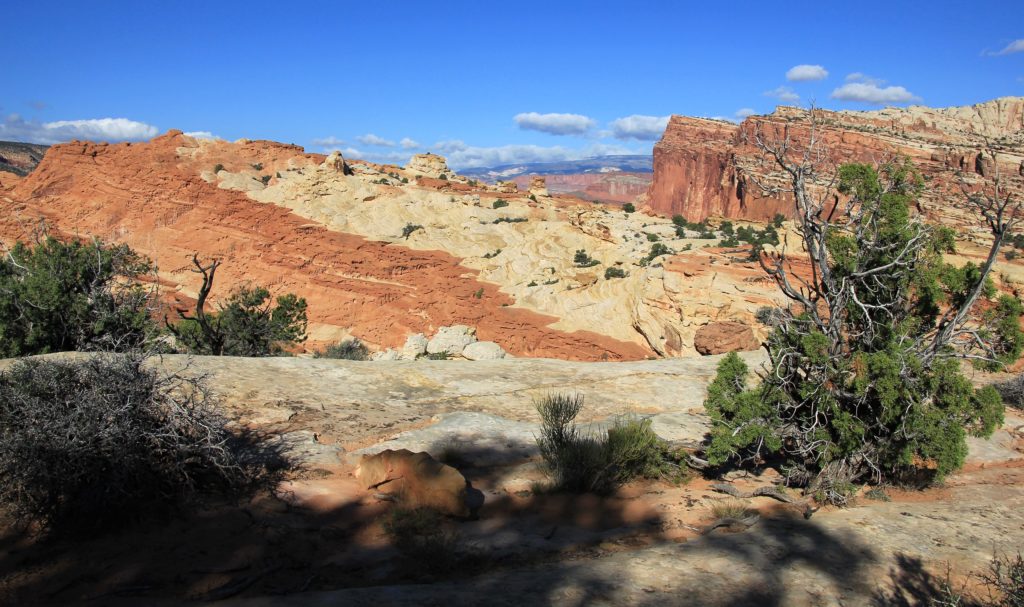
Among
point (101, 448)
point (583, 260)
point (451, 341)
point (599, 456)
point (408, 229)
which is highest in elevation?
point (408, 229)

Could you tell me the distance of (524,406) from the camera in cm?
1048

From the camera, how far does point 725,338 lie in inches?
690

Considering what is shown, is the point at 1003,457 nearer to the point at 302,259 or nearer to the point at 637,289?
the point at 637,289

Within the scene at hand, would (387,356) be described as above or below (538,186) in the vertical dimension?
below

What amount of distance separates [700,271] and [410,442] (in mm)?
13622

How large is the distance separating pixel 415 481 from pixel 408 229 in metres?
25.7

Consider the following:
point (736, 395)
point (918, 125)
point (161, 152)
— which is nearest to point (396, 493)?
point (736, 395)

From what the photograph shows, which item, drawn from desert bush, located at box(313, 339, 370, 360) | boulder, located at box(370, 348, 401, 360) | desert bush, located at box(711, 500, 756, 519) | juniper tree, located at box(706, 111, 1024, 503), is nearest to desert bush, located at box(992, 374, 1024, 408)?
juniper tree, located at box(706, 111, 1024, 503)

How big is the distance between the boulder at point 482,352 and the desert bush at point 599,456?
10.5m

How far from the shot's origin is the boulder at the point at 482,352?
18938 mm

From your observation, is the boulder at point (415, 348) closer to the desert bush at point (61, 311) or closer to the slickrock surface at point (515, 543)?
the desert bush at point (61, 311)

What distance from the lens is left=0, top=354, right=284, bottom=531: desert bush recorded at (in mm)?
4914

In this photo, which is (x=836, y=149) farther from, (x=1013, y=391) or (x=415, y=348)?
(x=415, y=348)

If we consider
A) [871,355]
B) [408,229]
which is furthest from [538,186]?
[871,355]
